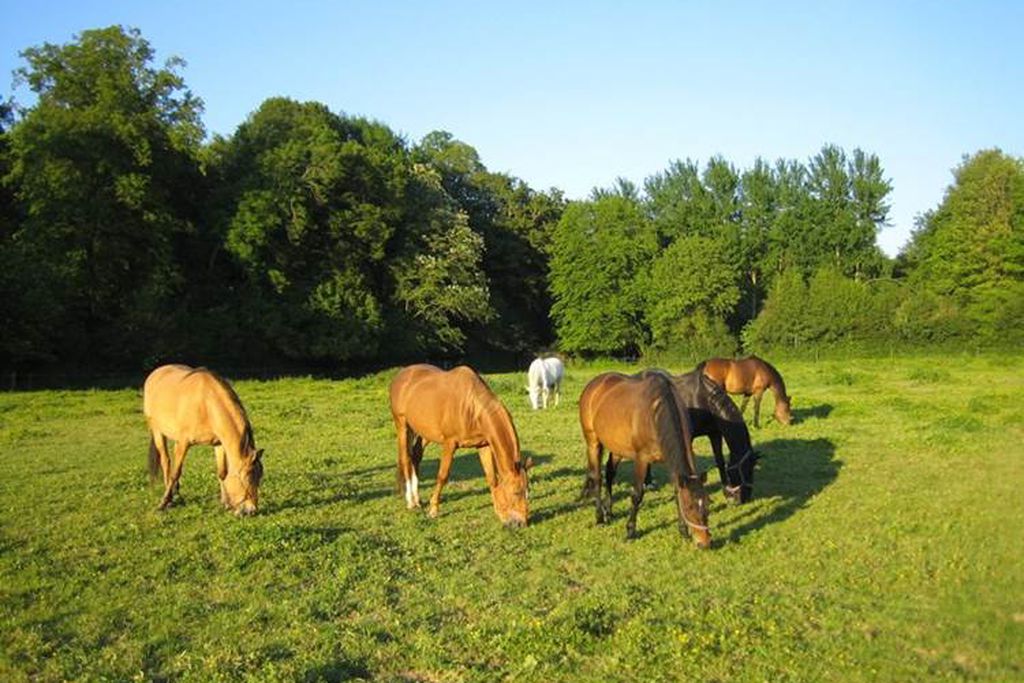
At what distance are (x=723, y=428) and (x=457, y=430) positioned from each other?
13.5 ft

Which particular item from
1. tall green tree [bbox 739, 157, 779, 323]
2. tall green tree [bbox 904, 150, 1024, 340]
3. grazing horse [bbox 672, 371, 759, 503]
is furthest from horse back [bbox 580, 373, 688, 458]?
tall green tree [bbox 739, 157, 779, 323]

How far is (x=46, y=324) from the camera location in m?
30.5

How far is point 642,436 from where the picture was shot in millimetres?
9477

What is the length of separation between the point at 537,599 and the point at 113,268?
34.2 metres

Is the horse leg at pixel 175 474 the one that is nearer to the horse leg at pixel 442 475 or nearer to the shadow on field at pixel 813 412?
the horse leg at pixel 442 475

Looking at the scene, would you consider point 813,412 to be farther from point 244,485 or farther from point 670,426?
point 244,485

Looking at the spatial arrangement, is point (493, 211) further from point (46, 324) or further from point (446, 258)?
point (46, 324)

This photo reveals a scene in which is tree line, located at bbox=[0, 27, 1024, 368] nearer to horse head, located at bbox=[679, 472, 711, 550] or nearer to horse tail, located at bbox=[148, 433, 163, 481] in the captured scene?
horse tail, located at bbox=[148, 433, 163, 481]

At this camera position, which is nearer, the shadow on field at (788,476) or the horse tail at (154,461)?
the shadow on field at (788,476)

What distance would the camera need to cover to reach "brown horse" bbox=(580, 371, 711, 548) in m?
8.65

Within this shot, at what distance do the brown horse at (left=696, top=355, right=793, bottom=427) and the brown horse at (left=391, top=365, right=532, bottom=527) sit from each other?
10.6 metres

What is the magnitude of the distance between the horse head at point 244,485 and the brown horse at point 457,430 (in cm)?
196

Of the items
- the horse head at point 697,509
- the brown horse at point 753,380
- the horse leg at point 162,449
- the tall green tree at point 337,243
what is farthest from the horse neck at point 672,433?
the tall green tree at point 337,243

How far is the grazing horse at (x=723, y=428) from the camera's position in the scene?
11.0m
